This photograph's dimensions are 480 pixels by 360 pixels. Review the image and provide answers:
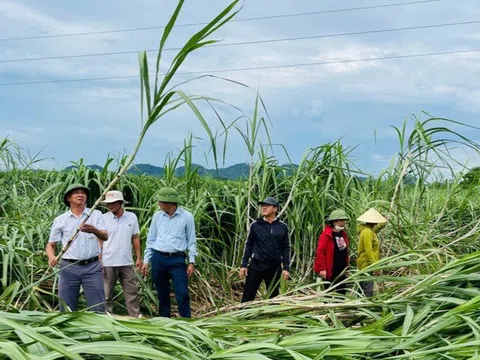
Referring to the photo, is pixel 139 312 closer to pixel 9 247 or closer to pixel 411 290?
pixel 9 247

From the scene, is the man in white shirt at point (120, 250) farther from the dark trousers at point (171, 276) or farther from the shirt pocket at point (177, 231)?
the shirt pocket at point (177, 231)

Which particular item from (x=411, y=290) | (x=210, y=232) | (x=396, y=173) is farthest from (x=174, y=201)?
(x=411, y=290)

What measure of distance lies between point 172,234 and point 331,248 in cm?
128

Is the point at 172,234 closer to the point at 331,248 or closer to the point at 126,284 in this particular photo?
the point at 126,284

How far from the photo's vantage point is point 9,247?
489cm

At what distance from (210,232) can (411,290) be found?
11.7 feet

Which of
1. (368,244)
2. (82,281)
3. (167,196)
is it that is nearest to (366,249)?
(368,244)

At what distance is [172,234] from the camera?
5.21 metres

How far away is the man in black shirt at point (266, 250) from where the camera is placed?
215 inches

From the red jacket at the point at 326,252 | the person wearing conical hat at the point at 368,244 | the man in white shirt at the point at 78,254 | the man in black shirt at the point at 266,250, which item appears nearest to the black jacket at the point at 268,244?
the man in black shirt at the point at 266,250

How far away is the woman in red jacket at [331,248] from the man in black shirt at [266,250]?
0.26 metres

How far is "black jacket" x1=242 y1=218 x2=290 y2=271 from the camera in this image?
547 centimetres

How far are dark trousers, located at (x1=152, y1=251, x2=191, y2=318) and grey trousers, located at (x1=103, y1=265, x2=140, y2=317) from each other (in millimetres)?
171

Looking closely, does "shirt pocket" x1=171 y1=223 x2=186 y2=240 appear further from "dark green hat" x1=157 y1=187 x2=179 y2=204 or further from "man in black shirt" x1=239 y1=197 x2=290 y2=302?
"man in black shirt" x1=239 y1=197 x2=290 y2=302
